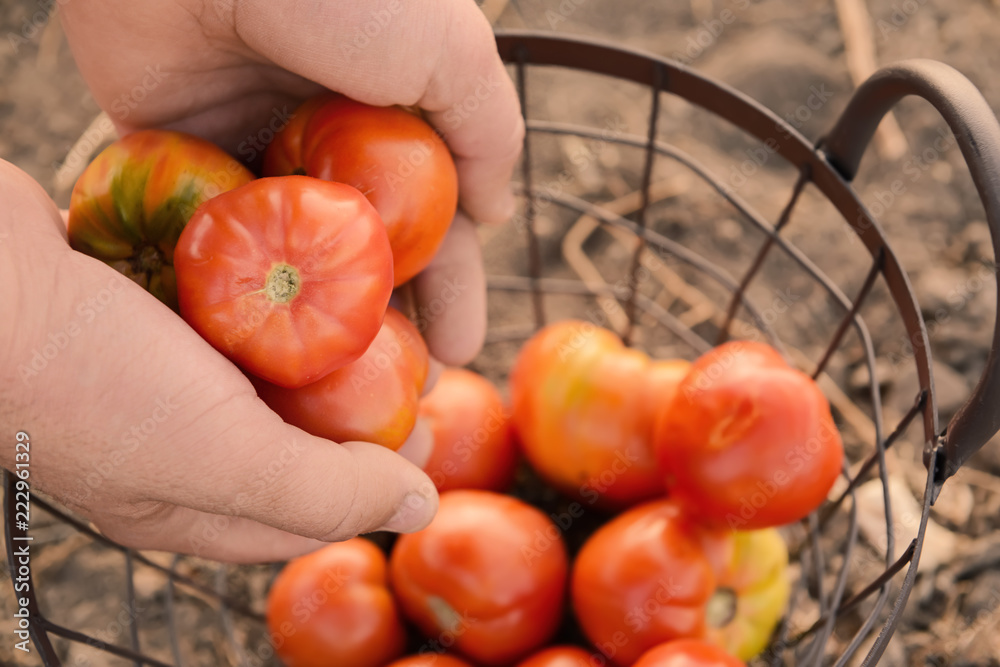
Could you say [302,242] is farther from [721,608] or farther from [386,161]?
[721,608]

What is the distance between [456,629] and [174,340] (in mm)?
461

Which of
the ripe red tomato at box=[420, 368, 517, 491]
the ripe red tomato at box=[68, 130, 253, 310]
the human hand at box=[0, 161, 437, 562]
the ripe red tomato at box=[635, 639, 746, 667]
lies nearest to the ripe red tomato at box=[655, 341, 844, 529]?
the ripe red tomato at box=[635, 639, 746, 667]

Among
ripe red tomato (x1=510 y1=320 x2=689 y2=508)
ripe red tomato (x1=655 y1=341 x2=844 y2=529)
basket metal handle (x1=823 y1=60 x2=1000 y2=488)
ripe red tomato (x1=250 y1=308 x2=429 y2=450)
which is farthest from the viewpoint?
ripe red tomato (x1=510 y1=320 x2=689 y2=508)

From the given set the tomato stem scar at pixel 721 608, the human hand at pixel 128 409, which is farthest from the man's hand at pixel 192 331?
the tomato stem scar at pixel 721 608

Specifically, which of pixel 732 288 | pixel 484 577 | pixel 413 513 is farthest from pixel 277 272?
pixel 732 288

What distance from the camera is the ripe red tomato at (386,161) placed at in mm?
600

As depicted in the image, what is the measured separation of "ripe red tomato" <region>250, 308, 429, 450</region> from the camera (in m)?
0.58

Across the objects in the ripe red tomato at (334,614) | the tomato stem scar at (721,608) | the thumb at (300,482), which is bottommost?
the ripe red tomato at (334,614)

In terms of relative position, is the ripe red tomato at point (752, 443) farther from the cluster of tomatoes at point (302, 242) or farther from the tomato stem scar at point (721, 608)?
the cluster of tomatoes at point (302, 242)

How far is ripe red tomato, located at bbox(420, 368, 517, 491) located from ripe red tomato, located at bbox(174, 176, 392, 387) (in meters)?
0.38

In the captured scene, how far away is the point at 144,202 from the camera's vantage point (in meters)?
0.59

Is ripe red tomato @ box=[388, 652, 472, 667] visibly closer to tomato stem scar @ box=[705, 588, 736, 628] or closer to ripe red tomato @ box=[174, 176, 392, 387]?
tomato stem scar @ box=[705, 588, 736, 628]

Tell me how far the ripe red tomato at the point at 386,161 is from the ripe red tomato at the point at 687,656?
0.40 metres

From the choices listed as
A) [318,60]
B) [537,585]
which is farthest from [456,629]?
[318,60]
